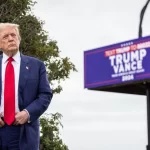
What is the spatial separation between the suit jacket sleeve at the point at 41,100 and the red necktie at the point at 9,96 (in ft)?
0.44

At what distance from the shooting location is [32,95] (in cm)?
655

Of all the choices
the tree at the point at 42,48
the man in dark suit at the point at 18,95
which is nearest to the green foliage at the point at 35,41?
the tree at the point at 42,48

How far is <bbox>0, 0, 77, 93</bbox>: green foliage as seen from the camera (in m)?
36.0

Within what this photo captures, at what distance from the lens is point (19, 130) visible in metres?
6.41

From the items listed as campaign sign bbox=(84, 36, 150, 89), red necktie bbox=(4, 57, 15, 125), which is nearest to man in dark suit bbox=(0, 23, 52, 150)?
red necktie bbox=(4, 57, 15, 125)

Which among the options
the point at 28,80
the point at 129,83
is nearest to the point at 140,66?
the point at 129,83

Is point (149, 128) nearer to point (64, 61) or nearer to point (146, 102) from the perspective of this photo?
point (146, 102)

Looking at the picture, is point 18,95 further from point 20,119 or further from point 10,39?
point 10,39

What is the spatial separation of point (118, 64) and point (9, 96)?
74.7ft

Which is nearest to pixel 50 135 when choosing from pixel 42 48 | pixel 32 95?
pixel 42 48

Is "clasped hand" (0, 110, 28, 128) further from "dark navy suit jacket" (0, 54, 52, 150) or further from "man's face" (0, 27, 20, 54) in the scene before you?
"man's face" (0, 27, 20, 54)

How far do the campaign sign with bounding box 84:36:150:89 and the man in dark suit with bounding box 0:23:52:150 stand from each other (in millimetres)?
20484

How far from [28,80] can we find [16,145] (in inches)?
22.7

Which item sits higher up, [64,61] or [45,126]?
[64,61]
